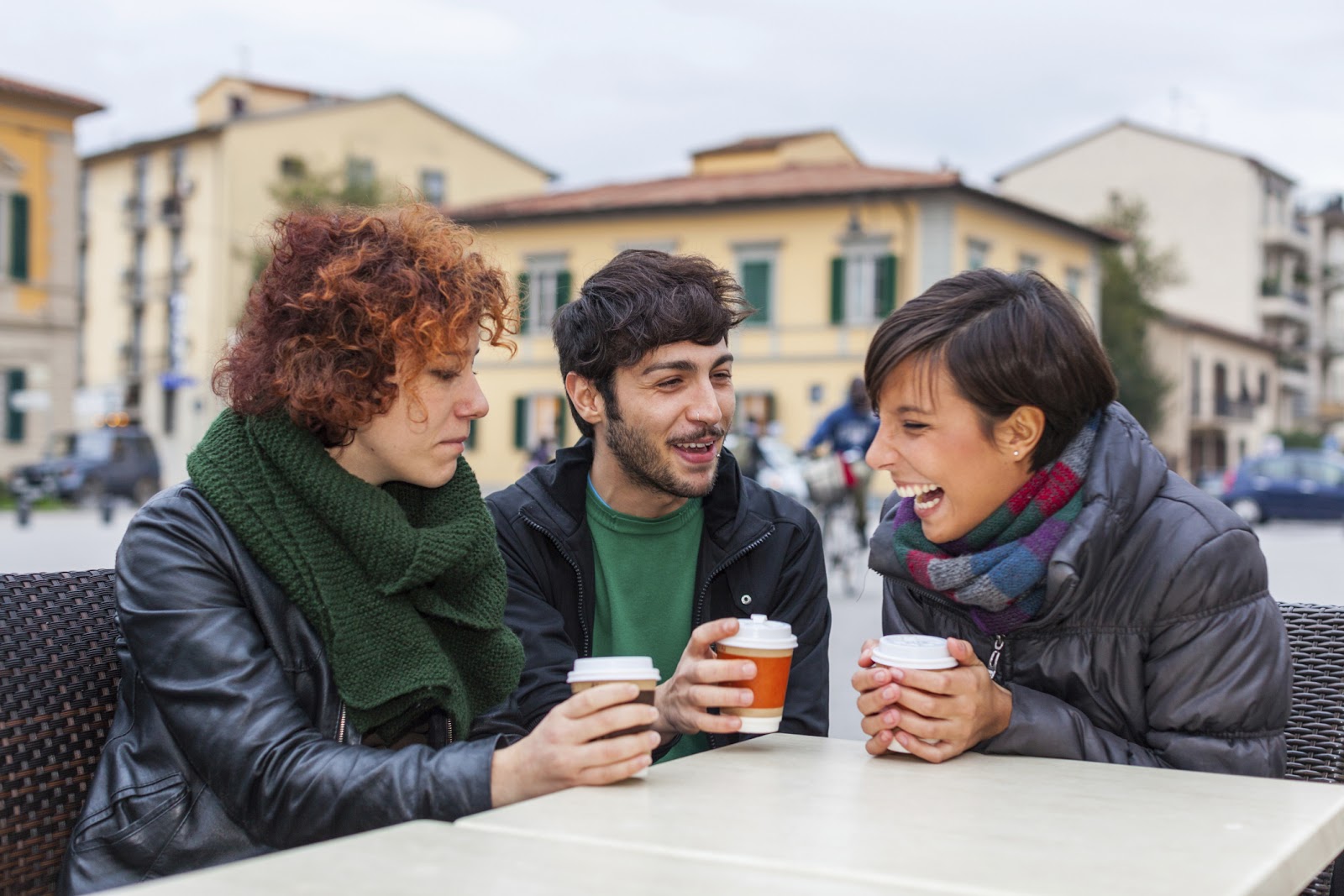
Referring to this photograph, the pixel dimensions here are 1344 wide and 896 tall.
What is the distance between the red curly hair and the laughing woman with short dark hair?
0.73m

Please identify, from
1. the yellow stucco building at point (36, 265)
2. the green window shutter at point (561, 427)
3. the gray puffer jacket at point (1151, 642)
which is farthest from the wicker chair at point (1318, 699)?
the yellow stucco building at point (36, 265)

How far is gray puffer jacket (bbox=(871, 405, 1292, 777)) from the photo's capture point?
227cm

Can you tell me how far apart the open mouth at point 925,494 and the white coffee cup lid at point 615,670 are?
0.68 meters

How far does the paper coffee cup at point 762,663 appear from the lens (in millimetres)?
2221

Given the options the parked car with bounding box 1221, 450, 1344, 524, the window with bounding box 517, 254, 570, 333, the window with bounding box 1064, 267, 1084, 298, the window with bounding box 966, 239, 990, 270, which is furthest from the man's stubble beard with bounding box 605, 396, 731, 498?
the window with bounding box 1064, 267, 1084, 298

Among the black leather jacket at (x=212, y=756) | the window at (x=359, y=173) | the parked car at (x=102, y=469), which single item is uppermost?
the window at (x=359, y=173)

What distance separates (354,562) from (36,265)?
34.4 meters

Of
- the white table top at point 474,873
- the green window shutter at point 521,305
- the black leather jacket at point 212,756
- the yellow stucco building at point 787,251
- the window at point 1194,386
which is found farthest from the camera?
the window at point 1194,386

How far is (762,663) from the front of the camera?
2.23 metres

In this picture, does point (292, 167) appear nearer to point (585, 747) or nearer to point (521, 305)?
point (521, 305)

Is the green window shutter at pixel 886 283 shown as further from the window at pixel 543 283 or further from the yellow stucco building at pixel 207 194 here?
the yellow stucco building at pixel 207 194

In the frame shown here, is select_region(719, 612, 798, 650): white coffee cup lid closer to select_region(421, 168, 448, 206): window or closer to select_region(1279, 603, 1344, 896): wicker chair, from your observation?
select_region(1279, 603, 1344, 896): wicker chair

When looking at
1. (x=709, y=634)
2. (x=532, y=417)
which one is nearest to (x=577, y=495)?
(x=709, y=634)

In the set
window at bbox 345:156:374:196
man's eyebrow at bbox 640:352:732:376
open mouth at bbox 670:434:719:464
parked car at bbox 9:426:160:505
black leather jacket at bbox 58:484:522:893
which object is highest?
window at bbox 345:156:374:196
